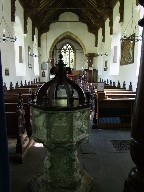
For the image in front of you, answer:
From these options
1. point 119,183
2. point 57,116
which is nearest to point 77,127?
point 57,116

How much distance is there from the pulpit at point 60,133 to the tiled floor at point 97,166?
24 centimetres

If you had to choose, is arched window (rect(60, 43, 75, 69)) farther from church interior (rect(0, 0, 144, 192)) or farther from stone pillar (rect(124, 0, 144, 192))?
stone pillar (rect(124, 0, 144, 192))

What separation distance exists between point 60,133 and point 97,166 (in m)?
1.28

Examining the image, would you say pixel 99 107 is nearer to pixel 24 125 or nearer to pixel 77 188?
pixel 24 125

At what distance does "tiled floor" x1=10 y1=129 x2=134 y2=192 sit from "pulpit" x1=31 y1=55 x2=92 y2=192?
0.24 m

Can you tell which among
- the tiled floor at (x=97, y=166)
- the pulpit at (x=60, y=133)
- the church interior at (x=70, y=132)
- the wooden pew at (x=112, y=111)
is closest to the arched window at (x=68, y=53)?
the church interior at (x=70, y=132)

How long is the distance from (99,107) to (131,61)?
3.63 meters

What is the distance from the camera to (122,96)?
6.28 m

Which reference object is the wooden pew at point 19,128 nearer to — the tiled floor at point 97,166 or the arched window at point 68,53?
the tiled floor at point 97,166

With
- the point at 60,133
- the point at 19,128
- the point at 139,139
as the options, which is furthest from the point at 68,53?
the point at 139,139

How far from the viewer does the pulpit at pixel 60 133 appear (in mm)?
2264

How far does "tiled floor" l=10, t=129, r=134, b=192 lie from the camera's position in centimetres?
271

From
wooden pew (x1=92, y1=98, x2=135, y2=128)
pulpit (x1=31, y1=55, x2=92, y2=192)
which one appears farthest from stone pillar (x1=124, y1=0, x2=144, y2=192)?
wooden pew (x1=92, y1=98, x2=135, y2=128)

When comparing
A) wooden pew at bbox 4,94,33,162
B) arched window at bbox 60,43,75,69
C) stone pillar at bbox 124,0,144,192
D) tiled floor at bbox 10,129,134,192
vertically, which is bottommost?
tiled floor at bbox 10,129,134,192
